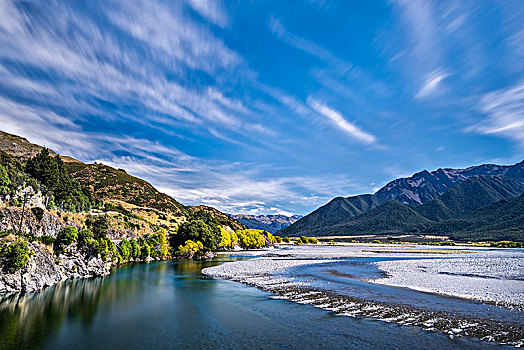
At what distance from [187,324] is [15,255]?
27.5 meters

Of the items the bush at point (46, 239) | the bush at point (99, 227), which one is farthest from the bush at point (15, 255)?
the bush at point (99, 227)

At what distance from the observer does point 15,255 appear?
37.4 m

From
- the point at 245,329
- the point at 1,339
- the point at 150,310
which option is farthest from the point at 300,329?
the point at 1,339

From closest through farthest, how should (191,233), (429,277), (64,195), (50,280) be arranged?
(50,280), (429,277), (64,195), (191,233)

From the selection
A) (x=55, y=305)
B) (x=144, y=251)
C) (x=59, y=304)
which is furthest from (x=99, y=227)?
(x=55, y=305)

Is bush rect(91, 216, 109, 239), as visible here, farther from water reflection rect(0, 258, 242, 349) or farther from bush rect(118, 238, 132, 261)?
water reflection rect(0, 258, 242, 349)

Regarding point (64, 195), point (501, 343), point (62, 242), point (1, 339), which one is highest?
point (64, 195)

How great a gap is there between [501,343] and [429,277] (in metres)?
33.4

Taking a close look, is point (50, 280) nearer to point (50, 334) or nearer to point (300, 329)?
point (50, 334)

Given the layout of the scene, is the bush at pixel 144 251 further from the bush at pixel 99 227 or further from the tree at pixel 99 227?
the tree at pixel 99 227

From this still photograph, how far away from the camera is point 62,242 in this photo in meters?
51.7

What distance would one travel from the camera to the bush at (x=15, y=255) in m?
37.1

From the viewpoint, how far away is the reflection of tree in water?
23.7 metres

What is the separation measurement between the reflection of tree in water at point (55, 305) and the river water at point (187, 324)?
77 mm
